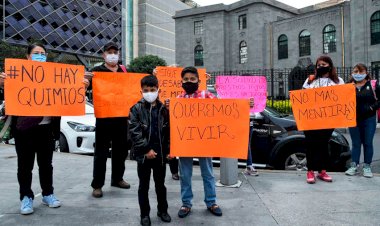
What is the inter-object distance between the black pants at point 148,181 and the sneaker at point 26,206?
1.34 meters

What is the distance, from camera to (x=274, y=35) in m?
41.1

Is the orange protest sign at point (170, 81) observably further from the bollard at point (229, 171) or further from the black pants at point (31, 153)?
A: the black pants at point (31, 153)

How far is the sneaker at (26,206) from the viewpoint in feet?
13.0

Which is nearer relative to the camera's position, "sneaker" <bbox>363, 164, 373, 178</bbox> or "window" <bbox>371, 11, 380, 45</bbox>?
"sneaker" <bbox>363, 164, 373, 178</bbox>

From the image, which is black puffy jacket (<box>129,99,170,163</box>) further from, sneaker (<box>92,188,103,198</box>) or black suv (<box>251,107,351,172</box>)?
black suv (<box>251,107,351,172</box>)

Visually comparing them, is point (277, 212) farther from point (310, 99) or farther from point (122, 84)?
point (122, 84)

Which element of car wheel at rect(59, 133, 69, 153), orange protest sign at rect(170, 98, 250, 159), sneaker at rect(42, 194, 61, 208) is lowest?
sneaker at rect(42, 194, 61, 208)

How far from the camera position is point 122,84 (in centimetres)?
477

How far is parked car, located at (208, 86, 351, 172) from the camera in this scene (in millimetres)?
6234

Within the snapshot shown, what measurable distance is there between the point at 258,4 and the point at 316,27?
824 cm

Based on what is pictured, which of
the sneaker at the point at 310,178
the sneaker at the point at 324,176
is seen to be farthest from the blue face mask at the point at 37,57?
the sneaker at the point at 324,176

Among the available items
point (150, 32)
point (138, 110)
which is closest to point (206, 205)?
point (138, 110)

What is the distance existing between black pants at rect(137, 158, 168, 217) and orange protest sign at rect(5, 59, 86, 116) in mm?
1213

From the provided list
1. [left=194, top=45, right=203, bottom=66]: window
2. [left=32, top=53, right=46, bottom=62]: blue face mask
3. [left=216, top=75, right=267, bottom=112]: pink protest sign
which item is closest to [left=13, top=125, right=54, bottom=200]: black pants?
[left=32, top=53, right=46, bottom=62]: blue face mask
